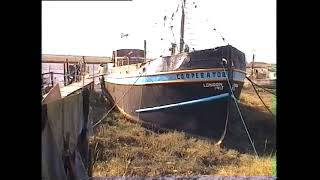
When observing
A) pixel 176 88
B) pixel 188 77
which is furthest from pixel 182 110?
pixel 188 77

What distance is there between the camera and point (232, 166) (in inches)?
388

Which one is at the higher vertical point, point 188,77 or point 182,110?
point 188,77

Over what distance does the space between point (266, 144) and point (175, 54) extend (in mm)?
Result: 2822

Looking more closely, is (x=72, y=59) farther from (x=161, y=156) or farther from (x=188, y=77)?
(x=161, y=156)

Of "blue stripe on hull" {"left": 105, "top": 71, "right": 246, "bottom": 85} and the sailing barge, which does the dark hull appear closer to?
the sailing barge

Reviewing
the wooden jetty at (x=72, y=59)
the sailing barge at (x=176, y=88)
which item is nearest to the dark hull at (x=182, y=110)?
the sailing barge at (x=176, y=88)

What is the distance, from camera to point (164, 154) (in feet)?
33.2

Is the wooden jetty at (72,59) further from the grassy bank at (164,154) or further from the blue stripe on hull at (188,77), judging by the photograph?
the grassy bank at (164,154)

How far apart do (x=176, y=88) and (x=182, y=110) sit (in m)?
0.52

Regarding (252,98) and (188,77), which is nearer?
(188,77)

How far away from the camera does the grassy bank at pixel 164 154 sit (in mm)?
9758

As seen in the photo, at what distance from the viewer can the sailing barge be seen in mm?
9805

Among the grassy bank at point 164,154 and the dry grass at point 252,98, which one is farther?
the dry grass at point 252,98

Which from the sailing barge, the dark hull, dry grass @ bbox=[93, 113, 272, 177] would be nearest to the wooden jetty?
the sailing barge
